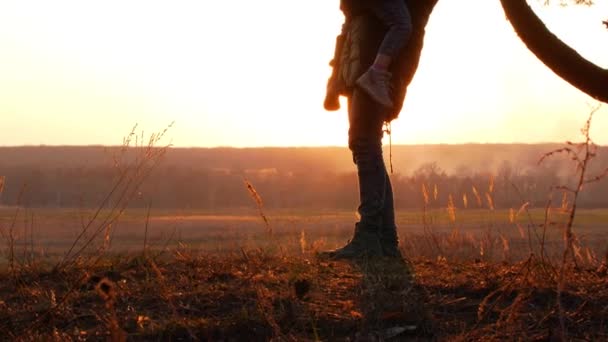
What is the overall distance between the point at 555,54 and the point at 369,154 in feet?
4.02

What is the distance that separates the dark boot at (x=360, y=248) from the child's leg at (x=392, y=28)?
1.00 metres

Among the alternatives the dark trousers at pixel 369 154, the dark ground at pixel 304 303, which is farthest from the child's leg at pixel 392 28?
the dark ground at pixel 304 303

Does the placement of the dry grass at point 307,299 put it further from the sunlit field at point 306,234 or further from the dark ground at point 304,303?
the sunlit field at point 306,234

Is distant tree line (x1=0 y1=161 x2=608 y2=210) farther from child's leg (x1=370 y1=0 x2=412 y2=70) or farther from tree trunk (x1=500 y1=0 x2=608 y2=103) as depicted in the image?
child's leg (x1=370 y1=0 x2=412 y2=70)

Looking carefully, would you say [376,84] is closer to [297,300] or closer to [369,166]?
[369,166]

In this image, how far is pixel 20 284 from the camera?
4074mm

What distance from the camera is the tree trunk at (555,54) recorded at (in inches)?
197

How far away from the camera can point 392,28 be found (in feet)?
17.0

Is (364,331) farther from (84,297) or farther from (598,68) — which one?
(598,68)

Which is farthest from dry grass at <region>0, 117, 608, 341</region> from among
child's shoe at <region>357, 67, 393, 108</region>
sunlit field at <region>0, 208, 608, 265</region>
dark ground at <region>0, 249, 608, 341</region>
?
child's shoe at <region>357, 67, 393, 108</region>

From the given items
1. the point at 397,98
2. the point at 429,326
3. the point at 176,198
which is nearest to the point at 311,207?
the point at 176,198

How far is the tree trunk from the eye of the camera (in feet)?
16.5

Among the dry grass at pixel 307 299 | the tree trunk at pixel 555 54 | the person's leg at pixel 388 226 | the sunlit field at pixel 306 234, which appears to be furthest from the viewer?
the sunlit field at pixel 306 234

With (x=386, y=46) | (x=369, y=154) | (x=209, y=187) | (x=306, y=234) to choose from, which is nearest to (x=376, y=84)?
(x=386, y=46)
